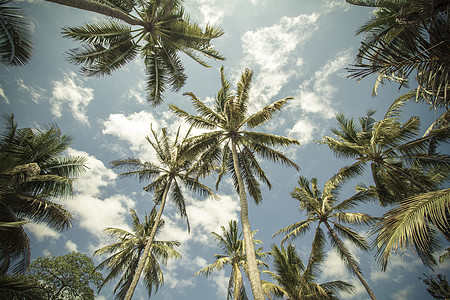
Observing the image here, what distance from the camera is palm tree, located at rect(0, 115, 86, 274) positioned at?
838cm

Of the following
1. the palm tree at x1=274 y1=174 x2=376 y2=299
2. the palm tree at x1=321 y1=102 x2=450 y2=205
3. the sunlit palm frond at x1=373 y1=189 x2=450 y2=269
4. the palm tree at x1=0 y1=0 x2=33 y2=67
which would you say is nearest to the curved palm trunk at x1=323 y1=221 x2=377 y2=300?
the palm tree at x1=274 y1=174 x2=376 y2=299

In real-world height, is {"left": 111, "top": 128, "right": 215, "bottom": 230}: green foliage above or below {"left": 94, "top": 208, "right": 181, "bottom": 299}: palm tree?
above

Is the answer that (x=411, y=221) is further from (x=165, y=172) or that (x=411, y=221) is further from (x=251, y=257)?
(x=165, y=172)

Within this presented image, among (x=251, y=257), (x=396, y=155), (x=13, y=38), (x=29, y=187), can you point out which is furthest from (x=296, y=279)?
(x=13, y=38)

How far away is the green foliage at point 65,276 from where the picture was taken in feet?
30.2

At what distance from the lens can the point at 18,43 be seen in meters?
5.97

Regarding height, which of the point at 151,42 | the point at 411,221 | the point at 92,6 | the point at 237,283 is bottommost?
the point at 411,221

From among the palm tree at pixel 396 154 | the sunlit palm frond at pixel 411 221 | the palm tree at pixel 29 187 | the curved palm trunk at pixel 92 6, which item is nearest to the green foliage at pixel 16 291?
the palm tree at pixel 29 187

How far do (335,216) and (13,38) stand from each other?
17.8m

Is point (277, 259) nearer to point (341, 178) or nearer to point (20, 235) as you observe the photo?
point (341, 178)

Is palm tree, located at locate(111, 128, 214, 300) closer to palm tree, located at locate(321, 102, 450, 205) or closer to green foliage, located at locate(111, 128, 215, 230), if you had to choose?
green foliage, located at locate(111, 128, 215, 230)

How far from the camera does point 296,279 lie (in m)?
12.1

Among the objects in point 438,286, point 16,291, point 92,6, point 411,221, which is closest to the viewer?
point 411,221

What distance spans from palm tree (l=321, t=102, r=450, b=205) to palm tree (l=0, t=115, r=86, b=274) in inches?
567
